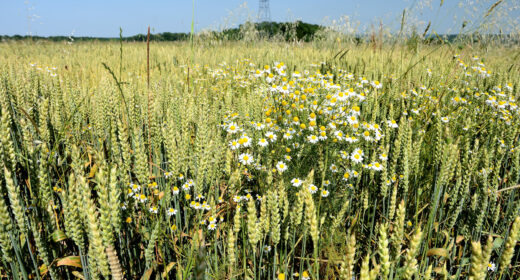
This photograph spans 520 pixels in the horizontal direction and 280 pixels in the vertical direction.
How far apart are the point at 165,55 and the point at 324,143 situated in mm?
4952

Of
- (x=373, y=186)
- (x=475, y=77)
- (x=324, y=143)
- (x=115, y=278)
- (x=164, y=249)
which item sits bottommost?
(x=164, y=249)

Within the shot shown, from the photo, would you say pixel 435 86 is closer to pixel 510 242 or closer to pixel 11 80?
pixel 510 242

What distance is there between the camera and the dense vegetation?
81cm

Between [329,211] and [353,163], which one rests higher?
[353,163]

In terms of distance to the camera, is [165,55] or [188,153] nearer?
[188,153]

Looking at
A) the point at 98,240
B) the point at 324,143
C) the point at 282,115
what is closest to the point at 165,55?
the point at 282,115

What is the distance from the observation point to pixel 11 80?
216 centimetres

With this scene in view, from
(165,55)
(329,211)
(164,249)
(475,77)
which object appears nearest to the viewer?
(164,249)

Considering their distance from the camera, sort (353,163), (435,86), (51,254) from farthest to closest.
A: (435,86)
(353,163)
(51,254)

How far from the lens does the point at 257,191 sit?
5.52 feet

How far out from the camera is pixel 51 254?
41.8 inches

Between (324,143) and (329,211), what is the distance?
371mm

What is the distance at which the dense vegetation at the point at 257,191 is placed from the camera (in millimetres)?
812

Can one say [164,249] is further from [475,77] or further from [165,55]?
[165,55]
